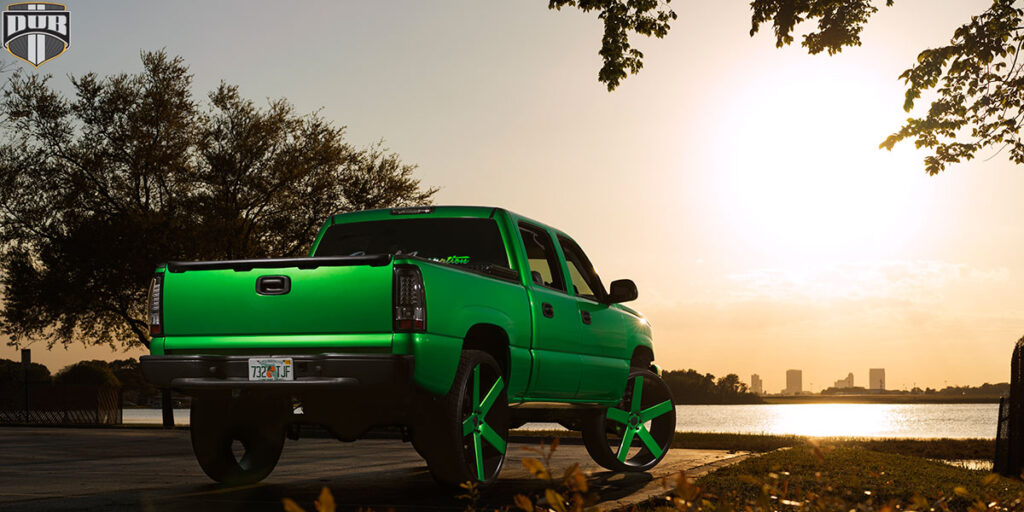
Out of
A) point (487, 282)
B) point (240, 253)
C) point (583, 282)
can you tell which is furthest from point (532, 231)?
point (240, 253)

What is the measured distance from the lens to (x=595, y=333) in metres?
10.2

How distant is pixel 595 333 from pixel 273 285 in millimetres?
3642

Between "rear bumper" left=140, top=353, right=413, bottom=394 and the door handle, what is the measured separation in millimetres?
2174

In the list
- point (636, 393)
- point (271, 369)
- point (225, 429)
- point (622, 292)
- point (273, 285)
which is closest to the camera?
point (271, 369)

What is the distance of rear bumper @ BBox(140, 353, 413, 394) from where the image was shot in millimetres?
7113

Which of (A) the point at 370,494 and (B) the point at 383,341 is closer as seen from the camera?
(B) the point at 383,341

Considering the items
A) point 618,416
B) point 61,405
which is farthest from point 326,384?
point 61,405

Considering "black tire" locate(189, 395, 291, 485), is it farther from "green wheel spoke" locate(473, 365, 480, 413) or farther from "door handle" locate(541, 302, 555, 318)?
"door handle" locate(541, 302, 555, 318)

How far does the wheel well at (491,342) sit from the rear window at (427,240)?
0.81 m

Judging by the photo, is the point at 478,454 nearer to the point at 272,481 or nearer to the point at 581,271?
the point at 272,481

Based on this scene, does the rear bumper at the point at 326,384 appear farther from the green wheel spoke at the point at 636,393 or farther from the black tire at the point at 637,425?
the green wheel spoke at the point at 636,393

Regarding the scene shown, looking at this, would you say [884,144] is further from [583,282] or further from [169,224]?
[169,224]

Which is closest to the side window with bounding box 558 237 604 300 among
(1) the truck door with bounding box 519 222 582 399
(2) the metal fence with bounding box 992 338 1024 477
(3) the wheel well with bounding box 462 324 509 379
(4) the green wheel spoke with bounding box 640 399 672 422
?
(1) the truck door with bounding box 519 222 582 399

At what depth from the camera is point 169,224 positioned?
28422 millimetres
